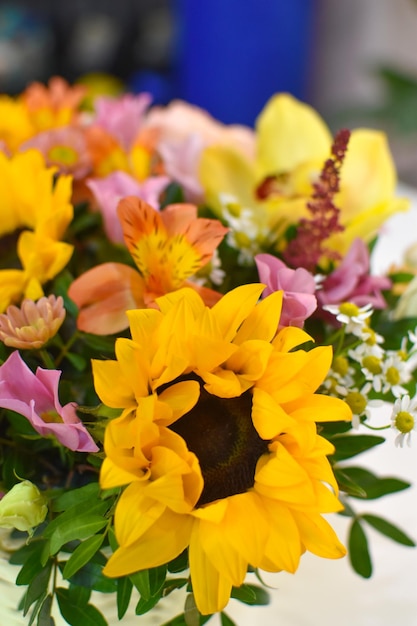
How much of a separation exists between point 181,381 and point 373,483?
5.8 inches

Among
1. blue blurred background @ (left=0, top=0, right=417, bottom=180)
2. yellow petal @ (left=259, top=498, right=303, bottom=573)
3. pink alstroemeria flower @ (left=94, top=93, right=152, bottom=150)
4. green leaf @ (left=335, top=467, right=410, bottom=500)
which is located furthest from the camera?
blue blurred background @ (left=0, top=0, right=417, bottom=180)

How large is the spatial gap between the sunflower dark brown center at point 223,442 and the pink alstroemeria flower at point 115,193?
13 cm

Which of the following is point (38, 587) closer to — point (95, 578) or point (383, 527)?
point (95, 578)

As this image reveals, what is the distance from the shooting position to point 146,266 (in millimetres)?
333

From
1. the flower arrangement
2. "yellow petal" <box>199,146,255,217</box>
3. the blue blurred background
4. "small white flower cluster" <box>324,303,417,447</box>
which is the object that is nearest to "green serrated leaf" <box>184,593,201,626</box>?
the flower arrangement

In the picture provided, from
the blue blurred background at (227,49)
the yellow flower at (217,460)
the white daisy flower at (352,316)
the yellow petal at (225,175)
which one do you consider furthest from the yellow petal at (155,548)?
the blue blurred background at (227,49)

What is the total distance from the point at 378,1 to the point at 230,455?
155cm

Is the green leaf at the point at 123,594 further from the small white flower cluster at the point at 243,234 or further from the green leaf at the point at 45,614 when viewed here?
the small white flower cluster at the point at 243,234

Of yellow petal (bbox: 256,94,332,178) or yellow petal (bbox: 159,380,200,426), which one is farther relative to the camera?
yellow petal (bbox: 256,94,332,178)

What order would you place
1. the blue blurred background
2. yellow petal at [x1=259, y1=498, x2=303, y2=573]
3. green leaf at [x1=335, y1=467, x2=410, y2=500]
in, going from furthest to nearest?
the blue blurred background
green leaf at [x1=335, y1=467, x2=410, y2=500]
yellow petal at [x1=259, y1=498, x2=303, y2=573]

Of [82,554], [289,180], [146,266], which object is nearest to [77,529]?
[82,554]

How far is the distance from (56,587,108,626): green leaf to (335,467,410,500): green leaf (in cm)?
13

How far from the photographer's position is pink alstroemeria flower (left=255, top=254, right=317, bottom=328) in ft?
1.03

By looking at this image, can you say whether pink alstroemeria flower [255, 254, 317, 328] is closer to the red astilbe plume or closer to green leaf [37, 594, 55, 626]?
the red astilbe plume
